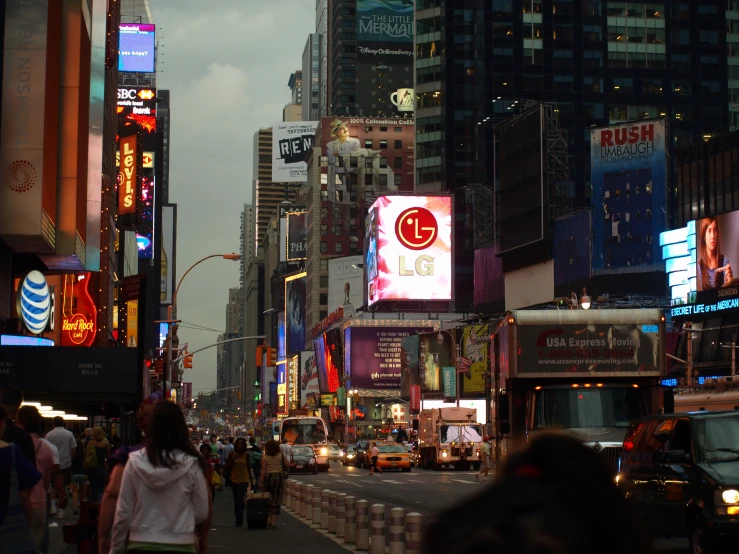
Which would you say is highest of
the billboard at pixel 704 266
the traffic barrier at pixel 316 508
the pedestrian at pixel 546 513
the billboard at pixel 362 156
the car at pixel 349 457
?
the billboard at pixel 362 156

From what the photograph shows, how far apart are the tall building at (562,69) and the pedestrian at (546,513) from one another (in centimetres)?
13629

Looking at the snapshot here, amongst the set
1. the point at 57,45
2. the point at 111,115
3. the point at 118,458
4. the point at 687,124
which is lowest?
the point at 118,458

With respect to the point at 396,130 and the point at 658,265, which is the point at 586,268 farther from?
the point at 396,130

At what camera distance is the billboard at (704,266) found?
84.4 metres

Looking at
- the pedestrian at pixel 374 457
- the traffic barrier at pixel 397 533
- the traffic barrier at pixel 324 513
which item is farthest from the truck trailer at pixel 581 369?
the pedestrian at pixel 374 457

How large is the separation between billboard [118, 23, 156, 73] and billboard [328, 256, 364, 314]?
1616 inches

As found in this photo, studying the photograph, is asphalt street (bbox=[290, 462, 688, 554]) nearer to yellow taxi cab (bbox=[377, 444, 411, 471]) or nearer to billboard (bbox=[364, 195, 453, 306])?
yellow taxi cab (bbox=[377, 444, 411, 471])

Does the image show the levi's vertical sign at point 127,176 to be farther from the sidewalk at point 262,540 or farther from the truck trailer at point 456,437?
the sidewalk at point 262,540

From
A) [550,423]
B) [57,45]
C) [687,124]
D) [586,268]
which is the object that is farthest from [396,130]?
[550,423]

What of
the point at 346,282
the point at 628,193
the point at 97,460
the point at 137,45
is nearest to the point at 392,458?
the point at 97,460

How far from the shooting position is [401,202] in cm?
12288

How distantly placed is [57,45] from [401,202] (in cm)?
8961

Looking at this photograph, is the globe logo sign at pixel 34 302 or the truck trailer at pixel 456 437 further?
the truck trailer at pixel 456 437

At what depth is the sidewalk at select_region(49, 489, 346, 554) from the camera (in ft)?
63.5
